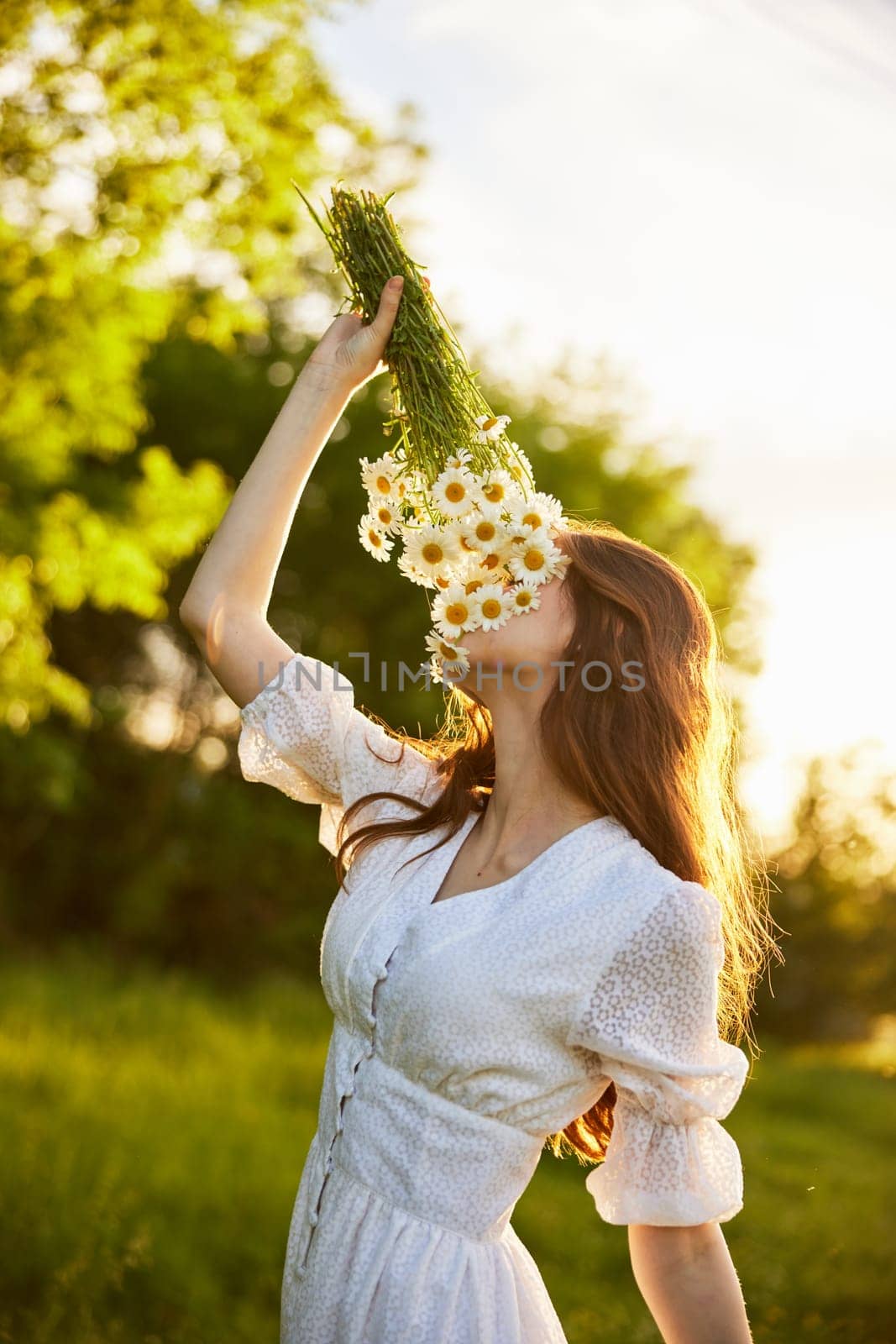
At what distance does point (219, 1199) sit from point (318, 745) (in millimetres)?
3705

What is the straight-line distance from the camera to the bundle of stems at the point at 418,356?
2.01 m

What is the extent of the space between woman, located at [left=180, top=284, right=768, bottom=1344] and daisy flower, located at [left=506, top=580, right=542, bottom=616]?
0.10ft

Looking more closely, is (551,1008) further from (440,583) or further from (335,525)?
(335,525)

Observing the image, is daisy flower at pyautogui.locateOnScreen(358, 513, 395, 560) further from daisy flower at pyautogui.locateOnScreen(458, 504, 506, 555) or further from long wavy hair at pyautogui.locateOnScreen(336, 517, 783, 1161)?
long wavy hair at pyautogui.locateOnScreen(336, 517, 783, 1161)

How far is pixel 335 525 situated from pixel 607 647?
10.2 meters

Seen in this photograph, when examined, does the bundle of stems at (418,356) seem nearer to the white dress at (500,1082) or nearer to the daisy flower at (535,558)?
the daisy flower at (535,558)

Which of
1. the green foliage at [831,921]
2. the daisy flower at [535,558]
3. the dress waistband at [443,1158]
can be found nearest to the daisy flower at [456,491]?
the daisy flower at [535,558]

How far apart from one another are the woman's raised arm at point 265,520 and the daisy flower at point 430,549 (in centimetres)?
21

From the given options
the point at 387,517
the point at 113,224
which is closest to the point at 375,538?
the point at 387,517

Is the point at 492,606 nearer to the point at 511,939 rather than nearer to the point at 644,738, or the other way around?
the point at 644,738

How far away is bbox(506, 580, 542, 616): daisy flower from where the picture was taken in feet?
6.28

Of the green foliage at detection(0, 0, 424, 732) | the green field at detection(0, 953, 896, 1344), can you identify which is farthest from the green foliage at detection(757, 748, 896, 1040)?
the green foliage at detection(0, 0, 424, 732)

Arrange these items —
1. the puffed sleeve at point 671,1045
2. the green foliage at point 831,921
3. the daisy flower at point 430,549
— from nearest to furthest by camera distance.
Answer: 1. the puffed sleeve at point 671,1045
2. the daisy flower at point 430,549
3. the green foliage at point 831,921

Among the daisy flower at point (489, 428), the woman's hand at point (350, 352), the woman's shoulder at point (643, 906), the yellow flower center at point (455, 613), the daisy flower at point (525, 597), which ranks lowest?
the woman's shoulder at point (643, 906)
